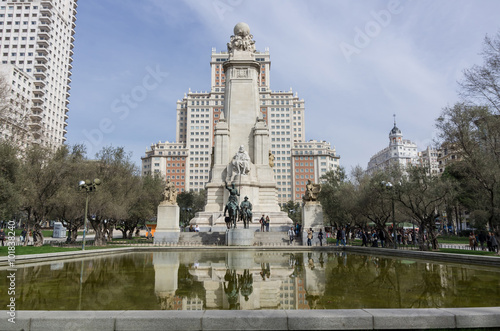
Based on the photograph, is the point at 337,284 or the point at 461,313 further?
the point at 337,284

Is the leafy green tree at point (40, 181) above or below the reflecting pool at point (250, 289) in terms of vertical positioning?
above

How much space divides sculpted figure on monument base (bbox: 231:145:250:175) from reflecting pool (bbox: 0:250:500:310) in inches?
811

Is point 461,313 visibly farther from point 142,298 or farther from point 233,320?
point 142,298

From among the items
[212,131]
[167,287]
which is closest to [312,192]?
[167,287]

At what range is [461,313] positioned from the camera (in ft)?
16.3

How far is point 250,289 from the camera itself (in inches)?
291

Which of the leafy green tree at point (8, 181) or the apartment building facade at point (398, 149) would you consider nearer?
the leafy green tree at point (8, 181)

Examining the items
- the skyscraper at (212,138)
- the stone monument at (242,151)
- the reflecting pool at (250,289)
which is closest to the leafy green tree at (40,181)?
the stone monument at (242,151)

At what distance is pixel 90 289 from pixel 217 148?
2600 centimetres

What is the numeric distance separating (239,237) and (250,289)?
14583 millimetres

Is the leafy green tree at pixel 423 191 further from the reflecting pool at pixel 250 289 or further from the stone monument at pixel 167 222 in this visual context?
the stone monument at pixel 167 222

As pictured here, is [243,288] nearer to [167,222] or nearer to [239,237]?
[239,237]

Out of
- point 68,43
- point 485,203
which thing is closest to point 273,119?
point 68,43

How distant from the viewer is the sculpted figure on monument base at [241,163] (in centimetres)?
3112
